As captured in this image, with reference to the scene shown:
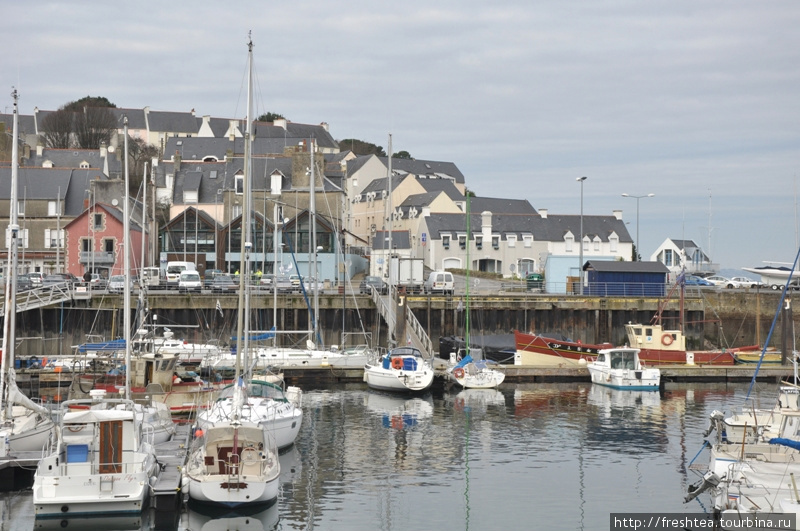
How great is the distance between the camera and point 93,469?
23.6 m

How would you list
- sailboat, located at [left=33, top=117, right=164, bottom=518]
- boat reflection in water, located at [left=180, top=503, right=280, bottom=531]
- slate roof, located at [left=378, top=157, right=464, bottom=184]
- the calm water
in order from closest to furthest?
1. sailboat, located at [left=33, top=117, right=164, bottom=518]
2. boat reflection in water, located at [left=180, top=503, right=280, bottom=531]
3. the calm water
4. slate roof, located at [left=378, top=157, right=464, bottom=184]

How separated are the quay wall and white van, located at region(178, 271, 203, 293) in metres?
1.95

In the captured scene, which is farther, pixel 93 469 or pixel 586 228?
pixel 586 228

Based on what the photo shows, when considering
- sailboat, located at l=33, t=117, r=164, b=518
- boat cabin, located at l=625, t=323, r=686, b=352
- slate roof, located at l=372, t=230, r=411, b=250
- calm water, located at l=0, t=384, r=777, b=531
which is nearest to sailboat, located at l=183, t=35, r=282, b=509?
calm water, located at l=0, t=384, r=777, b=531

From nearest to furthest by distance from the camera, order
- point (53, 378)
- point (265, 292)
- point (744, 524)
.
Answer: point (744, 524), point (53, 378), point (265, 292)

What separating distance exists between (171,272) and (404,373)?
93.1 feet

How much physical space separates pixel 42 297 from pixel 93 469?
3374 cm

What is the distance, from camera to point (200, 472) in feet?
80.9

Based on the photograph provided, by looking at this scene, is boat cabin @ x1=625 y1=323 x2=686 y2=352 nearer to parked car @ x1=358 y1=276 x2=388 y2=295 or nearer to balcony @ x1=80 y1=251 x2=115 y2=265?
parked car @ x1=358 y1=276 x2=388 y2=295

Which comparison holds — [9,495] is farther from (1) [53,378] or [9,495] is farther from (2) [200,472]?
(1) [53,378]

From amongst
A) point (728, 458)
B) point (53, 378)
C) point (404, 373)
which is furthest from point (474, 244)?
point (728, 458)

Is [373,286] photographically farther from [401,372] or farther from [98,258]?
[98,258]

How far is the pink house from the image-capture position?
243ft

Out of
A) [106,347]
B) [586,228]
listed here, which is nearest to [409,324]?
[106,347]
